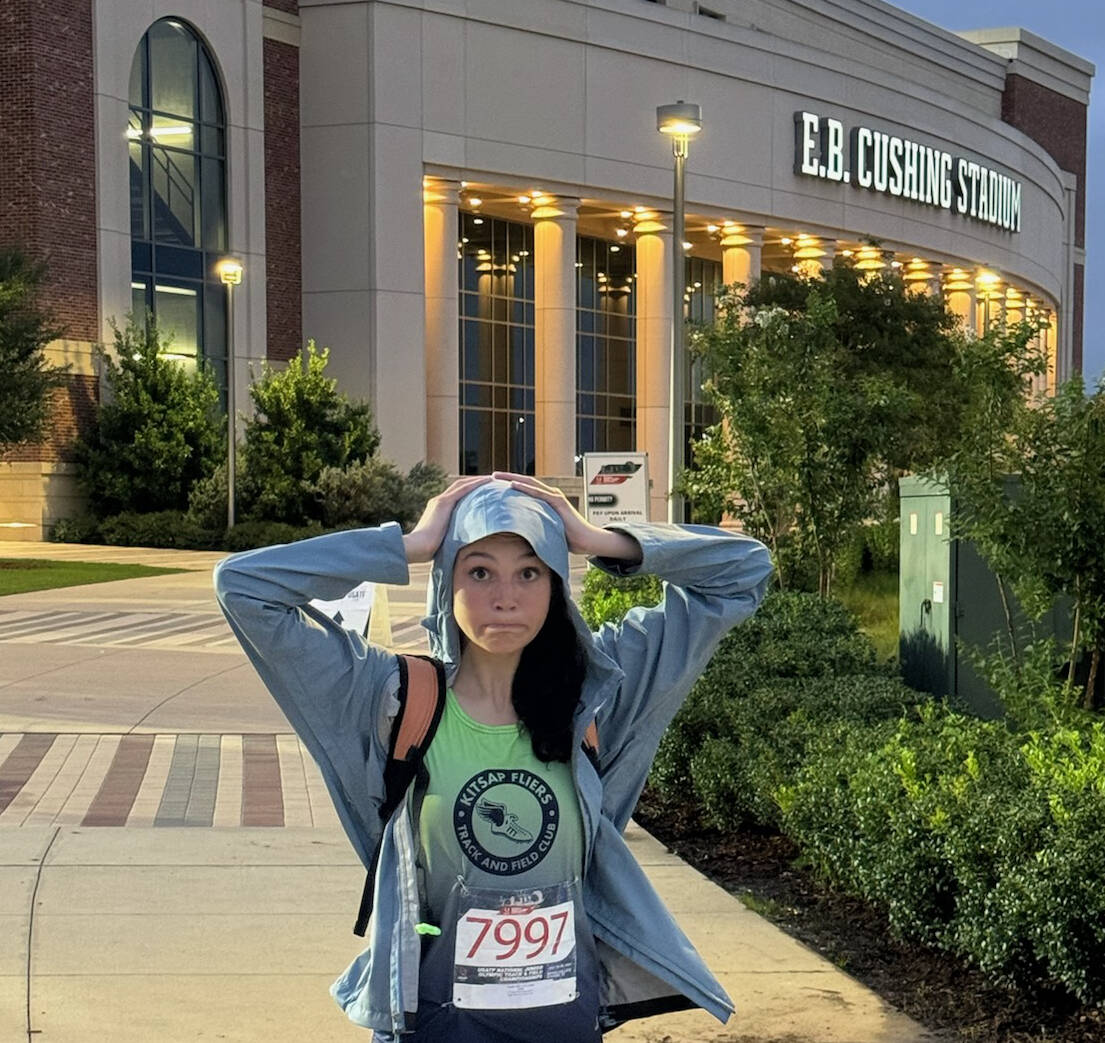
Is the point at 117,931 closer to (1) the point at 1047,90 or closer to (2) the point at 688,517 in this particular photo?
(2) the point at 688,517

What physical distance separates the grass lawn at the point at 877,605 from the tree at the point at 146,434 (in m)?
16.3

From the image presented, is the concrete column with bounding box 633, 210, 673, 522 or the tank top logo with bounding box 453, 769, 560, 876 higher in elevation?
the concrete column with bounding box 633, 210, 673, 522

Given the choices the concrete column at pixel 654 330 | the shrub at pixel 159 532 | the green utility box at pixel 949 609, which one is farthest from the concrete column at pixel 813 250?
the green utility box at pixel 949 609

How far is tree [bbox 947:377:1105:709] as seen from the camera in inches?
289

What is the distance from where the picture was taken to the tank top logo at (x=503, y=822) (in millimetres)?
2918

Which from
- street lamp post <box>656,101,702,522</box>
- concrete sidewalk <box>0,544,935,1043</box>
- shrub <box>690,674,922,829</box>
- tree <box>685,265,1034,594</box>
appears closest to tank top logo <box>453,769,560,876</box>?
concrete sidewalk <box>0,544,935,1043</box>

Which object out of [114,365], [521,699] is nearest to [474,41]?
[114,365]

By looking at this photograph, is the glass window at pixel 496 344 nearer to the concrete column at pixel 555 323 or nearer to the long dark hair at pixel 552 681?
the concrete column at pixel 555 323

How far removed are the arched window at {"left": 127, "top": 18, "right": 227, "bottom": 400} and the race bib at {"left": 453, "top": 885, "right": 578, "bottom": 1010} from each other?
3414 centimetres

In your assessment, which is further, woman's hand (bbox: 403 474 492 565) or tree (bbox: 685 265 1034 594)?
tree (bbox: 685 265 1034 594)

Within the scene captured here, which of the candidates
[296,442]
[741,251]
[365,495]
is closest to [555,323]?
[741,251]

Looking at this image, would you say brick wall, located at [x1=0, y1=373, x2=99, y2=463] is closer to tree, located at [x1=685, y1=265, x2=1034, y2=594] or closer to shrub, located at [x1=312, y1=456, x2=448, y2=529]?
shrub, located at [x1=312, y1=456, x2=448, y2=529]

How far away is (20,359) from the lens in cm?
2828

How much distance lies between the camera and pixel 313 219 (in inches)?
1586
